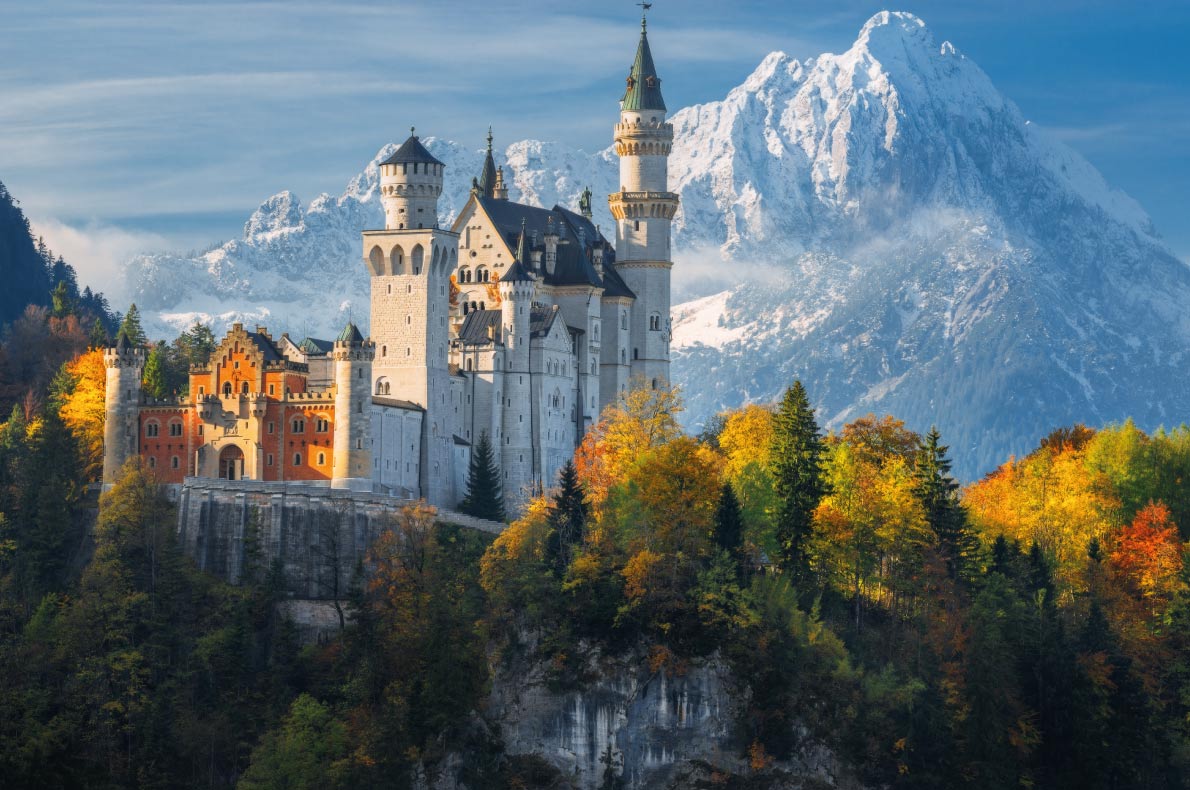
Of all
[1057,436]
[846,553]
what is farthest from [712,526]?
[1057,436]

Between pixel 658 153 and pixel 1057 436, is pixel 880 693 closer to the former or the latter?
pixel 1057 436

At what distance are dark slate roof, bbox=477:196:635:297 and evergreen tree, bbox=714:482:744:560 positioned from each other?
33381 mm

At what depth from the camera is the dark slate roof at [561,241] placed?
138 m

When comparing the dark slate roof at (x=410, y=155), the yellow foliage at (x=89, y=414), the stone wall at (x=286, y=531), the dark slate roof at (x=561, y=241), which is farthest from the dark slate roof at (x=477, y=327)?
the yellow foliage at (x=89, y=414)

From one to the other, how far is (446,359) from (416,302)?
3778 millimetres

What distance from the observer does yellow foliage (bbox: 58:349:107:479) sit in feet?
395

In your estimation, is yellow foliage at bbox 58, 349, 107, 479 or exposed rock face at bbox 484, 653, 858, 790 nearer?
exposed rock face at bbox 484, 653, 858, 790

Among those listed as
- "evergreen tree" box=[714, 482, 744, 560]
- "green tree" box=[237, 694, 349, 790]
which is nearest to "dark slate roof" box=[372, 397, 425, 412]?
"green tree" box=[237, 694, 349, 790]

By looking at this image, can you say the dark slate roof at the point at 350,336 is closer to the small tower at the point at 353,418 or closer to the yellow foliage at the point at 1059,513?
the small tower at the point at 353,418

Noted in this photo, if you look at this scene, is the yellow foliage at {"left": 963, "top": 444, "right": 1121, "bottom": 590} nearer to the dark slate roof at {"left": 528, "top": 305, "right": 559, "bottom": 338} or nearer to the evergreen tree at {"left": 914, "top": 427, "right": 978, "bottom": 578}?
the evergreen tree at {"left": 914, "top": 427, "right": 978, "bottom": 578}

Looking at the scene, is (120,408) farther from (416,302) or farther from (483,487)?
(483,487)

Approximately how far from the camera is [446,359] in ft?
410

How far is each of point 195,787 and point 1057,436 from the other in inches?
2453

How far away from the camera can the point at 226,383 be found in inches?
4670
